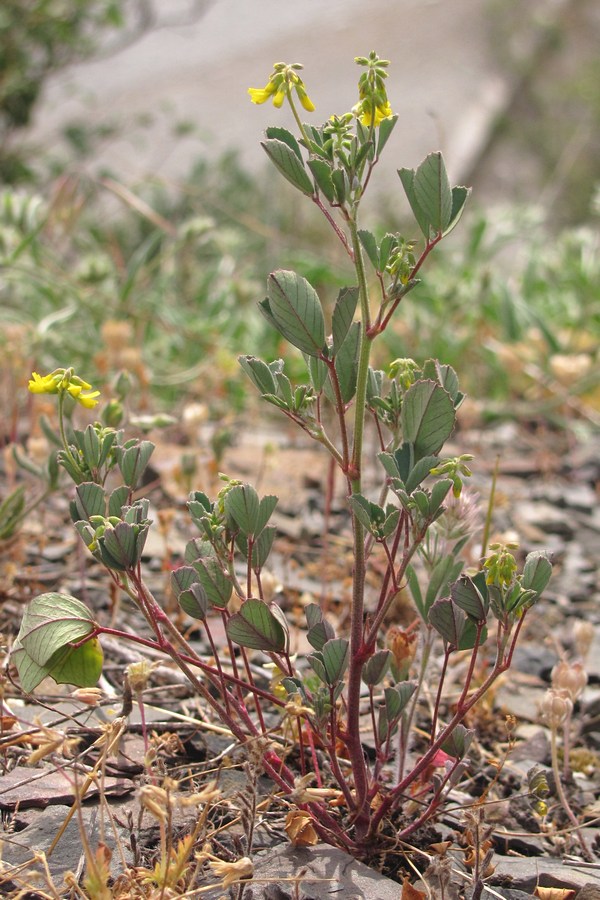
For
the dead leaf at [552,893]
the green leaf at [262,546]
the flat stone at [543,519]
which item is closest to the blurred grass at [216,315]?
the flat stone at [543,519]

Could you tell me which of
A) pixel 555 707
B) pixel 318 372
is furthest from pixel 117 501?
pixel 555 707

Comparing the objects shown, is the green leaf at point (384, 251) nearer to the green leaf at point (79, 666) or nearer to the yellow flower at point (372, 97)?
the yellow flower at point (372, 97)

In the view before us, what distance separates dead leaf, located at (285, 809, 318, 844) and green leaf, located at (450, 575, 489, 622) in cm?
29

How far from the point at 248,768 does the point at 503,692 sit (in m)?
0.79

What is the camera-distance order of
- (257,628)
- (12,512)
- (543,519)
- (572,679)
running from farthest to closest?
(543,519), (12,512), (572,679), (257,628)

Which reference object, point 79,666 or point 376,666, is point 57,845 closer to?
point 79,666

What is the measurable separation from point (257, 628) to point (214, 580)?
76 mm

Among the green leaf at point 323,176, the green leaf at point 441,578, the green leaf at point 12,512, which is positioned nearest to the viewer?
the green leaf at point 323,176

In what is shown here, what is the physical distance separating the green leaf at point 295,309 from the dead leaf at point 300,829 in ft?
1.69

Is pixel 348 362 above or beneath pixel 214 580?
above

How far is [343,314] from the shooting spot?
3.29ft

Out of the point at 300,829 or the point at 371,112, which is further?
the point at 300,829

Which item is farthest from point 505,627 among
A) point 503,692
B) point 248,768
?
point 503,692

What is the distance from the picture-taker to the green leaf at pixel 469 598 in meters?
1.00
